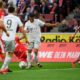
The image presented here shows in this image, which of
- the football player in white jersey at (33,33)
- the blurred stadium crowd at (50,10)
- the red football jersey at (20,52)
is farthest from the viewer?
the blurred stadium crowd at (50,10)

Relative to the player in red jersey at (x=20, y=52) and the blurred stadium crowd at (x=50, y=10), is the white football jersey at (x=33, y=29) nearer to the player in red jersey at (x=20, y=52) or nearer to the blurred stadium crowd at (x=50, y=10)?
the player in red jersey at (x=20, y=52)

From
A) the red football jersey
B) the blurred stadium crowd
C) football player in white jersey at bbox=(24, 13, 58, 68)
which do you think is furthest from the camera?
the blurred stadium crowd

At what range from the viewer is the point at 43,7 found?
85.9 feet

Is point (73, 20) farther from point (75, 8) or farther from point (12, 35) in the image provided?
point (12, 35)

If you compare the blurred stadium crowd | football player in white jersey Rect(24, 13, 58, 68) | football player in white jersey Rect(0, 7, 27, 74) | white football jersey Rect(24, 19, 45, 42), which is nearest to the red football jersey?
football player in white jersey Rect(24, 13, 58, 68)

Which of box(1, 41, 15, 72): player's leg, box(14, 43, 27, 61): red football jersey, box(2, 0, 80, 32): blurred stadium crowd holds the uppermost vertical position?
box(2, 0, 80, 32): blurred stadium crowd

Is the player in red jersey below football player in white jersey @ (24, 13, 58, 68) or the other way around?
below

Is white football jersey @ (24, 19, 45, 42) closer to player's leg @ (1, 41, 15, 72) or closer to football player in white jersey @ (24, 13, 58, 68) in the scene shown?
football player in white jersey @ (24, 13, 58, 68)

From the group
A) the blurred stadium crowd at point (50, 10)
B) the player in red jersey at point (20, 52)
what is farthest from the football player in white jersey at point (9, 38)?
the blurred stadium crowd at point (50, 10)

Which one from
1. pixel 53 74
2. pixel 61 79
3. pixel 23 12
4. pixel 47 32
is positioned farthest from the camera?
pixel 23 12

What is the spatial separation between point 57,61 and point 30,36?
2.95 metres

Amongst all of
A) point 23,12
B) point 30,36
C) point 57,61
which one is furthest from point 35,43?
point 23,12

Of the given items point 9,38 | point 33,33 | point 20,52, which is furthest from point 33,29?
point 9,38

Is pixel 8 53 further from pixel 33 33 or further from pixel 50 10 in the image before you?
pixel 50 10
